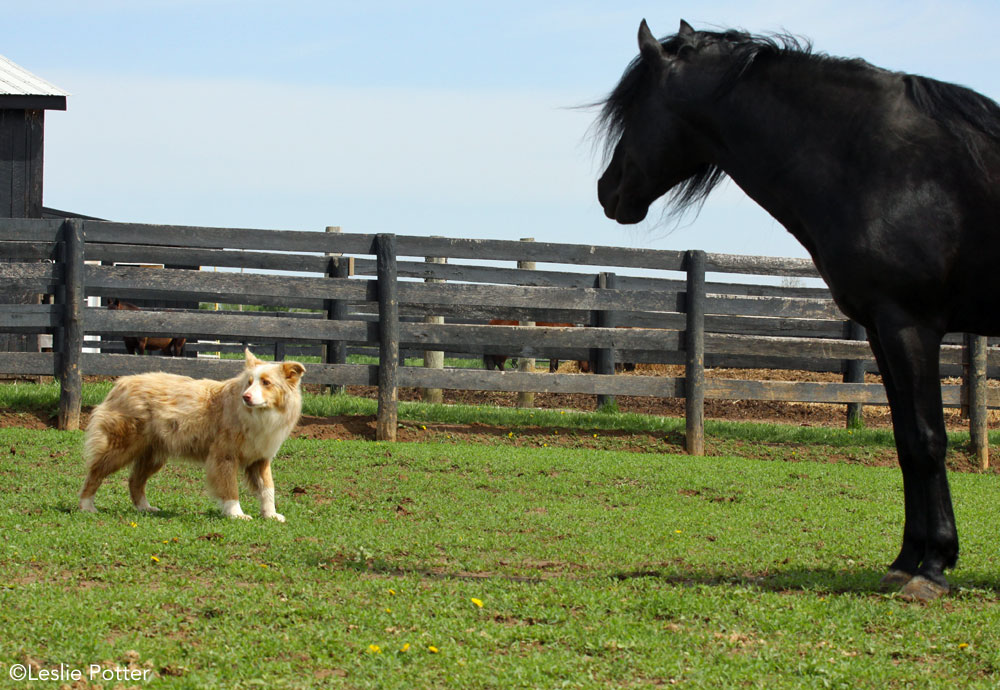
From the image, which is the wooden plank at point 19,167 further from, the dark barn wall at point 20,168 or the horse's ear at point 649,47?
the horse's ear at point 649,47

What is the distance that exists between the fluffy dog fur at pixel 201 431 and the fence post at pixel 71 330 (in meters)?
3.99

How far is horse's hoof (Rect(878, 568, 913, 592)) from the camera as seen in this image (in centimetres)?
461

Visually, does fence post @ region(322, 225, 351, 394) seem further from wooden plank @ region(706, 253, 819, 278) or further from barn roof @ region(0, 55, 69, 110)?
barn roof @ region(0, 55, 69, 110)

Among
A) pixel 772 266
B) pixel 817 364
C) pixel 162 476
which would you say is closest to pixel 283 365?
pixel 162 476

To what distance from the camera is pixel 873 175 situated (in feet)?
14.9

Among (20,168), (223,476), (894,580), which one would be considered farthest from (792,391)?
(20,168)

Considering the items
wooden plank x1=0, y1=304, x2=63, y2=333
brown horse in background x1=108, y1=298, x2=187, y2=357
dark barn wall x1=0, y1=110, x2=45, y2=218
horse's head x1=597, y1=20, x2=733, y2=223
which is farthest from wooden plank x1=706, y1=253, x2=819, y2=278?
brown horse in background x1=108, y1=298, x2=187, y2=357

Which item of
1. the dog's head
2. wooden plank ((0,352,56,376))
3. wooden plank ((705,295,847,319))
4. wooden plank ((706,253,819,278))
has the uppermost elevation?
wooden plank ((706,253,819,278))

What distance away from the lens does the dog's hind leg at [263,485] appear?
21.0ft

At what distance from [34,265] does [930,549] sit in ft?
30.2

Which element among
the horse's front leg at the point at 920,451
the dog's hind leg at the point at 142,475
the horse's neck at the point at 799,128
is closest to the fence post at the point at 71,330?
the dog's hind leg at the point at 142,475

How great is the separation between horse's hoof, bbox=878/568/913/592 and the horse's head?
7.05 feet

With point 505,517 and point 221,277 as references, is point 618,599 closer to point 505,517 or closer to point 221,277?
point 505,517

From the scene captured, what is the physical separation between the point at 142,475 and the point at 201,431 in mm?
571
